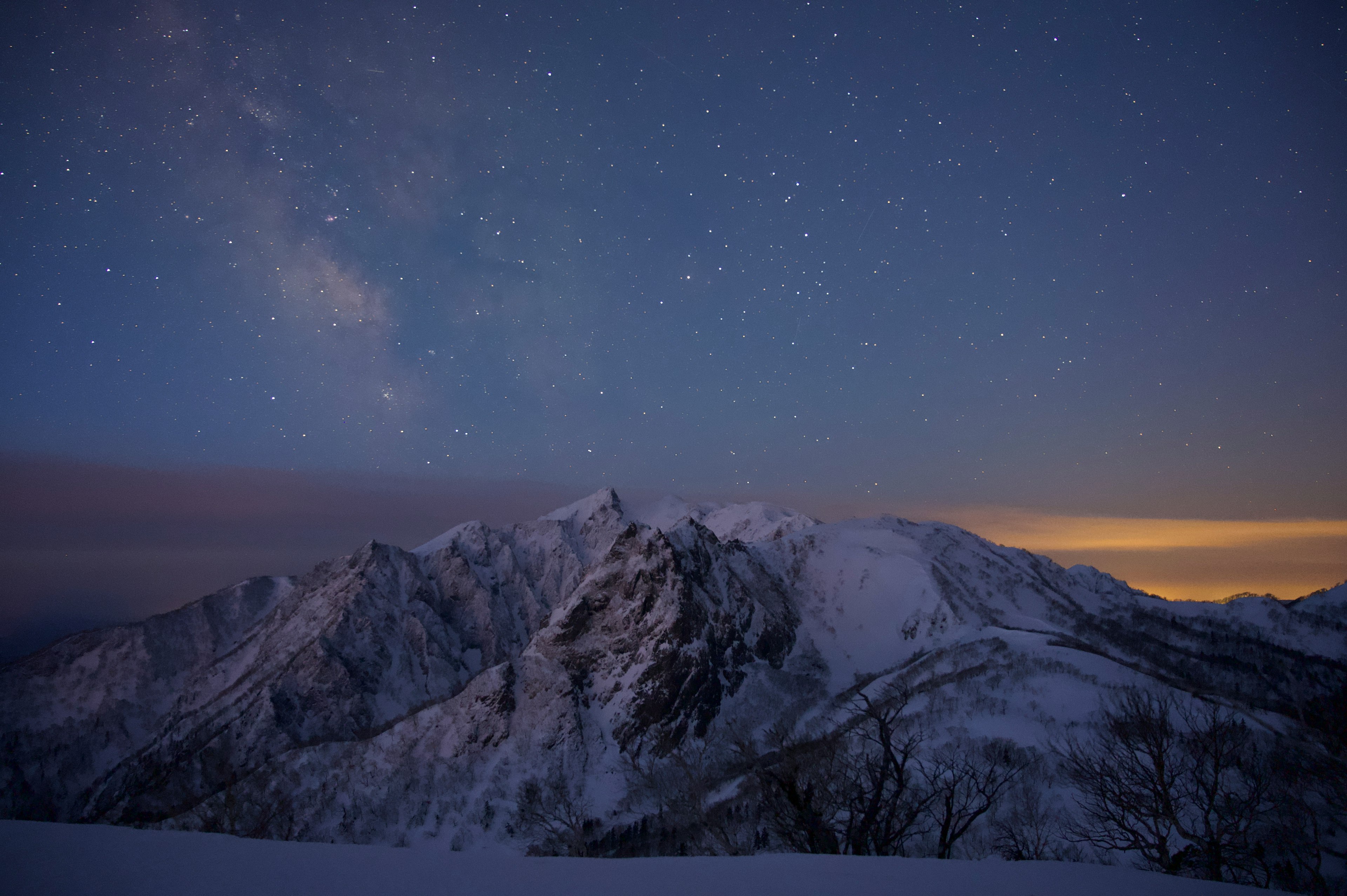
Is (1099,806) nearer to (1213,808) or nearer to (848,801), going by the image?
(1213,808)

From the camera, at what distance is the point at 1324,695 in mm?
95500

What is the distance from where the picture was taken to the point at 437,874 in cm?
558

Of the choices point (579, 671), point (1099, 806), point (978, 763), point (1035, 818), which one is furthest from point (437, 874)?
point (579, 671)

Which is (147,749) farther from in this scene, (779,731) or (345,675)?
(779,731)

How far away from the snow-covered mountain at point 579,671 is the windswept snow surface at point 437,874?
17.4 m

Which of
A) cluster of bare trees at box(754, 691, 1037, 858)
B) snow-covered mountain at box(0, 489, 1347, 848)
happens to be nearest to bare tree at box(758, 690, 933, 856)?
cluster of bare trees at box(754, 691, 1037, 858)

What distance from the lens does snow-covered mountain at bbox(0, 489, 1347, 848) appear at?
7319 centimetres

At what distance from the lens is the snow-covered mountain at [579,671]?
7319cm

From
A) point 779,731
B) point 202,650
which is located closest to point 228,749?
point 202,650

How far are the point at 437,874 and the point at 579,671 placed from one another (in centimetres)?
9684

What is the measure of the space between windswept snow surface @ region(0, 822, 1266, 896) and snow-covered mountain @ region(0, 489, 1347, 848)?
57.1ft

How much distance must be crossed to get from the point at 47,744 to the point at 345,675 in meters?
86.3

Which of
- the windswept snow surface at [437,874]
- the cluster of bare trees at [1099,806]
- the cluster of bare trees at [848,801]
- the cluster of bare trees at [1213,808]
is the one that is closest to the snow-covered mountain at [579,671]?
the cluster of bare trees at [1213,808]

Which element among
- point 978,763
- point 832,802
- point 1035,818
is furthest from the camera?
point 978,763
